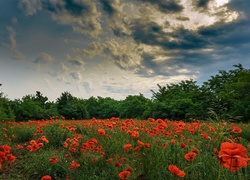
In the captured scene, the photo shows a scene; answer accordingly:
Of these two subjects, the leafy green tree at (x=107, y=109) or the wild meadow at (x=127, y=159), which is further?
the leafy green tree at (x=107, y=109)

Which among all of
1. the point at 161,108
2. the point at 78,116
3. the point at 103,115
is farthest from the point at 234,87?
the point at 78,116

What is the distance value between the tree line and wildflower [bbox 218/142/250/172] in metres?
13.8

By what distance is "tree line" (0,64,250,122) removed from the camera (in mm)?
20062

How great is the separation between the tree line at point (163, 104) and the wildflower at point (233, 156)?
13.8 m

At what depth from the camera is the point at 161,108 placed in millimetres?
21719

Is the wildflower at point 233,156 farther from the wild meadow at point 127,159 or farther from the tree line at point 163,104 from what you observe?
the tree line at point 163,104

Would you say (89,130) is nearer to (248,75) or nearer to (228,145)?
(228,145)

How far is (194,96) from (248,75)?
4.75 metres

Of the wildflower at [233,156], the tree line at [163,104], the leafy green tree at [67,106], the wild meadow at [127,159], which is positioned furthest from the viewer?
the leafy green tree at [67,106]

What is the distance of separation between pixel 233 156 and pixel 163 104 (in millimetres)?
20075

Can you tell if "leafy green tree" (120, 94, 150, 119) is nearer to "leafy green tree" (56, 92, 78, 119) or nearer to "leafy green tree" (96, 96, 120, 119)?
"leafy green tree" (96, 96, 120, 119)

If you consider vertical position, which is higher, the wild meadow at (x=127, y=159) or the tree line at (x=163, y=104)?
the tree line at (x=163, y=104)

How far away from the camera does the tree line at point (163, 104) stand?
65.8ft

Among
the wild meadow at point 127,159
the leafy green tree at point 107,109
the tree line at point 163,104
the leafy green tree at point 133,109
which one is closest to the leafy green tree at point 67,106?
the tree line at point 163,104
